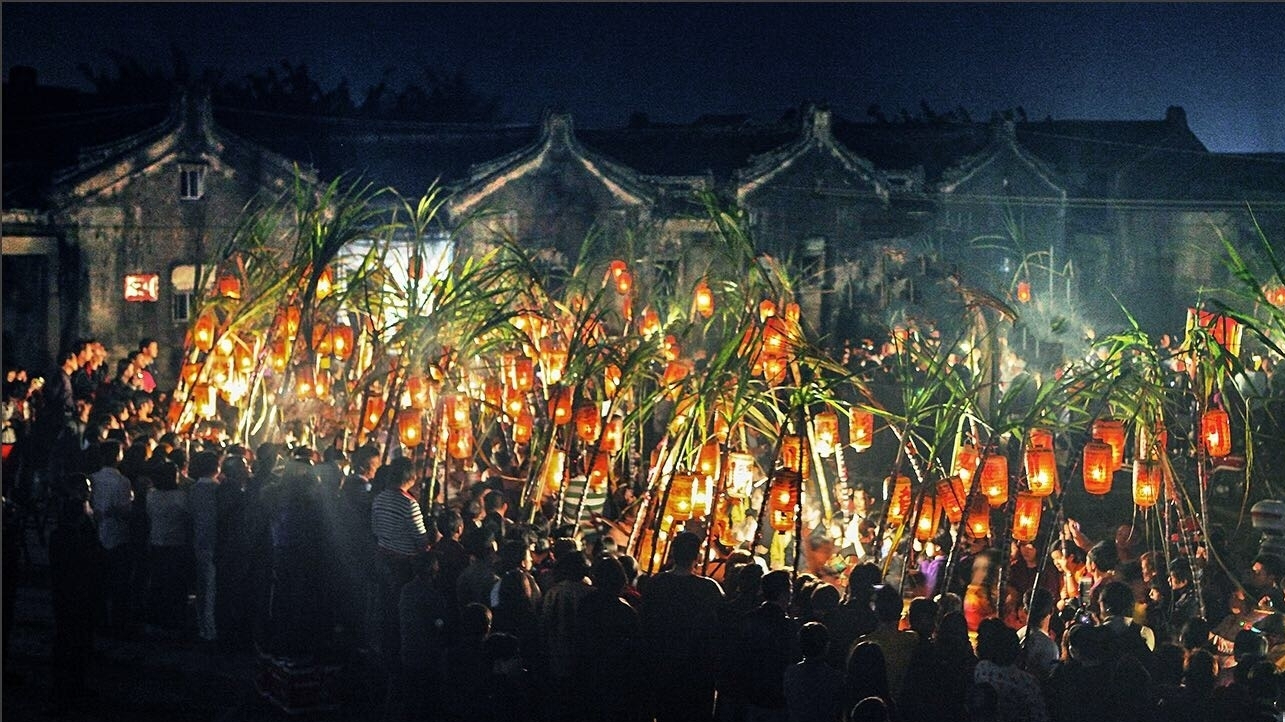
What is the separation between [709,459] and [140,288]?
18443 mm

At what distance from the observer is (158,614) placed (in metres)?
11.0

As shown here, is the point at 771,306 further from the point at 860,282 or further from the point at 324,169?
the point at 324,169

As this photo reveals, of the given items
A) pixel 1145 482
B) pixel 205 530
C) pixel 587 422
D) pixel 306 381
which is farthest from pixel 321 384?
pixel 1145 482

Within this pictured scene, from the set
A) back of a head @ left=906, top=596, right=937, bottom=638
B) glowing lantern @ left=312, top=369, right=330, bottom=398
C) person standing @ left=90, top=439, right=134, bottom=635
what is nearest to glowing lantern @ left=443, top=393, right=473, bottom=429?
glowing lantern @ left=312, top=369, right=330, bottom=398

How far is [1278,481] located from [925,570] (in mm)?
5376

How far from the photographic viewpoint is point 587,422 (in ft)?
41.8

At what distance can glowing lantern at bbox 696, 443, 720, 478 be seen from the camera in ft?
38.2

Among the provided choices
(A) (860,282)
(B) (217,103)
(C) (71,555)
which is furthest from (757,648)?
(B) (217,103)

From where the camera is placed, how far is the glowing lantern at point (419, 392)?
537 inches

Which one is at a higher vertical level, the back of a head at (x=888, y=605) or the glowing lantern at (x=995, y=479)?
the glowing lantern at (x=995, y=479)

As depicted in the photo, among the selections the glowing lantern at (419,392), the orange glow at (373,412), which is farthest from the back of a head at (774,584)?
the orange glow at (373,412)

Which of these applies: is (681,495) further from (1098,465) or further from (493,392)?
(493,392)

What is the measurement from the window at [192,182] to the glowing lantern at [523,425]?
1517cm

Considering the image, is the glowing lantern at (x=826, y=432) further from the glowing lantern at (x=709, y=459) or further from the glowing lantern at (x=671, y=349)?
the glowing lantern at (x=671, y=349)
